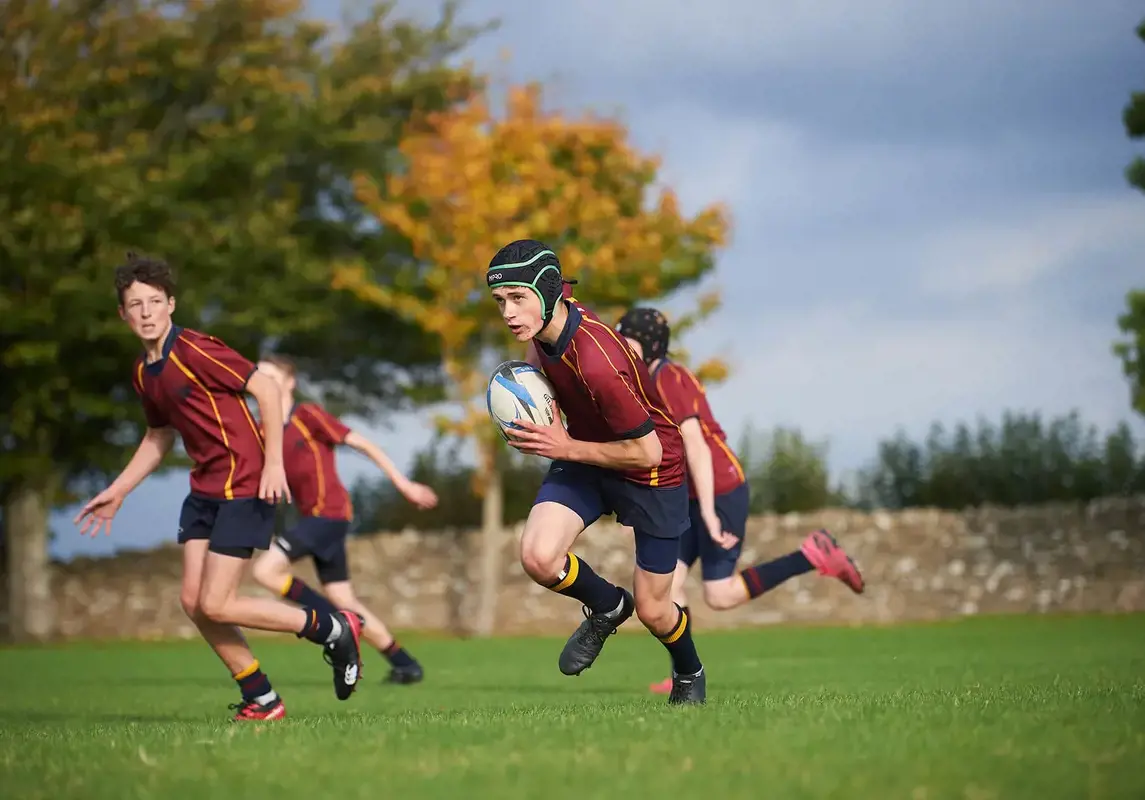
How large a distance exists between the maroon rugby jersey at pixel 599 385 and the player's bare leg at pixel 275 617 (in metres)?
2.19

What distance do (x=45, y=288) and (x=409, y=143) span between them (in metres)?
7.19

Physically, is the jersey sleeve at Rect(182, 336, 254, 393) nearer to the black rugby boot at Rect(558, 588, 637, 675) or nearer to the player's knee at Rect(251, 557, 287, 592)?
the black rugby boot at Rect(558, 588, 637, 675)

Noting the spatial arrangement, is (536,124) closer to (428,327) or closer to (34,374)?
(428,327)

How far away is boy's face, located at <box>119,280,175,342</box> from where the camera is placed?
25.4 feet

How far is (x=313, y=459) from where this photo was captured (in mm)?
12211

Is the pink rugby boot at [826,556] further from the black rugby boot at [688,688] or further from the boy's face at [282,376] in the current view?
the boy's face at [282,376]

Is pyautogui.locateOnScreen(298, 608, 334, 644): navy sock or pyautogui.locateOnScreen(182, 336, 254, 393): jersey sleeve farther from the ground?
pyautogui.locateOnScreen(182, 336, 254, 393): jersey sleeve

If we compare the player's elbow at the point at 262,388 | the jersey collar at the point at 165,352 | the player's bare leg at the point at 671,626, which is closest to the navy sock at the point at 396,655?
the player's elbow at the point at 262,388

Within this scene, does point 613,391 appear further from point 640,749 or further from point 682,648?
point 640,749

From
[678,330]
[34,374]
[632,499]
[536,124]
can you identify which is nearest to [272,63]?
[536,124]

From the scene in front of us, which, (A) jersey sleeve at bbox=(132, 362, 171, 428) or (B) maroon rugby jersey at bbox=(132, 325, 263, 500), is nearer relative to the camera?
(B) maroon rugby jersey at bbox=(132, 325, 263, 500)

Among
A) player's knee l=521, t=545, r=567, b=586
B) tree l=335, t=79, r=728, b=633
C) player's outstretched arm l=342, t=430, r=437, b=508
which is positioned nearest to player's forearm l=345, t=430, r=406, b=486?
player's outstretched arm l=342, t=430, r=437, b=508

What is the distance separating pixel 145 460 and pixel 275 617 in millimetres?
1303

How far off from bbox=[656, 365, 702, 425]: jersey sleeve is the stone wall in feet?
51.9
